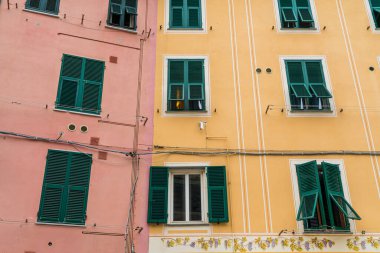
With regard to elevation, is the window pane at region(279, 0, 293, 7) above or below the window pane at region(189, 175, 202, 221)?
above

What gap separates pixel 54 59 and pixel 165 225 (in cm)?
567

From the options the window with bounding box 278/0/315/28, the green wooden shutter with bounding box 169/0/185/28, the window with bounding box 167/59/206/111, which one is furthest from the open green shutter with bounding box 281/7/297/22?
the green wooden shutter with bounding box 169/0/185/28

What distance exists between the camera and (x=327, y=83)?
13.5 metres

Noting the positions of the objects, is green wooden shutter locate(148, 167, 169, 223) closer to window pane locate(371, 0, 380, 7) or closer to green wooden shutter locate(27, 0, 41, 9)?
green wooden shutter locate(27, 0, 41, 9)

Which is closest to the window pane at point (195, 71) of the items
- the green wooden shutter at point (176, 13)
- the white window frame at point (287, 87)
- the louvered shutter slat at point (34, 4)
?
the green wooden shutter at point (176, 13)

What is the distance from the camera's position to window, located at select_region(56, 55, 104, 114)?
12.2 metres

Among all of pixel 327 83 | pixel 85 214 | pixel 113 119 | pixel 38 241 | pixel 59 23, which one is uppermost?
pixel 59 23

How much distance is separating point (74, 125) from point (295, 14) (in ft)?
26.4

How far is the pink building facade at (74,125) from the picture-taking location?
10789mm

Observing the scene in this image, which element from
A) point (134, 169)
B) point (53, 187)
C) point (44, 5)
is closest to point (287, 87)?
point (134, 169)

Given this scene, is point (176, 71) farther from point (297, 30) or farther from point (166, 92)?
point (297, 30)

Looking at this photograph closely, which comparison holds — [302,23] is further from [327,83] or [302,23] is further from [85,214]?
[85,214]

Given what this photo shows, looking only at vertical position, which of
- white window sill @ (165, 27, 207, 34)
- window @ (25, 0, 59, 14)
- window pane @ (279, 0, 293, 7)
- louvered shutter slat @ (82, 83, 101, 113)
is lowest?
louvered shutter slat @ (82, 83, 101, 113)

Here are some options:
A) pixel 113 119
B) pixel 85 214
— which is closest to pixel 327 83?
pixel 113 119
